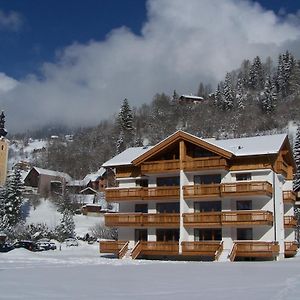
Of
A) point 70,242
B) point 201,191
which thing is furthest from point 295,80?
point 201,191

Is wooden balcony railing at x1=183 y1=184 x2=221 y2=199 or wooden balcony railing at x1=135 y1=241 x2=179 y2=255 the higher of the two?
wooden balcony railing at x1=183 y1=184 x2=221 y2=199

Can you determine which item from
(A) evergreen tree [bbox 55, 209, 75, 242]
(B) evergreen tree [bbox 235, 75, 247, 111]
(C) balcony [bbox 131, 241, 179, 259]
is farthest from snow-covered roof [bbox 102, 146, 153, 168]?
(B) evergreen tree [bbox 235, 75, 247, 111]

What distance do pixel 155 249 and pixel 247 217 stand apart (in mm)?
8568

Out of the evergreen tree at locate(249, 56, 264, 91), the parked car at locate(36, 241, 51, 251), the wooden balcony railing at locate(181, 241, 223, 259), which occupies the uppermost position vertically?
the evergreen tree at locate(249, 56, 264, 91)

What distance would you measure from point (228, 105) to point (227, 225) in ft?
320

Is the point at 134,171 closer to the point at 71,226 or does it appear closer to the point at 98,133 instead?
the point at 71,226

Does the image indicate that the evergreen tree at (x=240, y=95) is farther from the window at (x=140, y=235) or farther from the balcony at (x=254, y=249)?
the balcony at (x=254, y=249)

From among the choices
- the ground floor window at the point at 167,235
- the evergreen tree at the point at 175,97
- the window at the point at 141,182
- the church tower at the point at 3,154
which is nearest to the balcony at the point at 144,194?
the window at the point at 141,182

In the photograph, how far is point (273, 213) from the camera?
38938 mm

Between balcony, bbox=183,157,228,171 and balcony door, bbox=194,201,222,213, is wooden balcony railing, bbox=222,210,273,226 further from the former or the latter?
balcony, bbox=183,157,228,171

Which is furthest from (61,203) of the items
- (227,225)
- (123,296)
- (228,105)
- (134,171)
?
(123,296)

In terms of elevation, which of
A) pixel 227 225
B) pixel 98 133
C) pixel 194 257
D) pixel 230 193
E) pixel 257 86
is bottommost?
pixel 194 257

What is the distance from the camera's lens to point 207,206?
40812 millimetres

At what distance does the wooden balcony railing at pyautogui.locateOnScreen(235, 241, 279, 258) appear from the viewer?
121 ft
